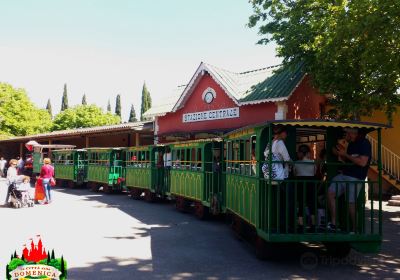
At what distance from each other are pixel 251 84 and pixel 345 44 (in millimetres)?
7803

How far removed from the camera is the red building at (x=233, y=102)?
16859mm

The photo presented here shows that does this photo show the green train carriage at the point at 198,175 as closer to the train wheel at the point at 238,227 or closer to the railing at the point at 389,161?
the train wheel at the point at 238,227

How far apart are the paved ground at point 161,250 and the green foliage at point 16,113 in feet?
125

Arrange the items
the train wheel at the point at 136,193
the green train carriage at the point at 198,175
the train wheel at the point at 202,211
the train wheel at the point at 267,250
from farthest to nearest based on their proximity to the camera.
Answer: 1. the train wheel at the point at 136,193
2. the train wheel at the point at 202,211
3. the green train carriage at the point at 198,175
4. the train wheel at the point at 267,250

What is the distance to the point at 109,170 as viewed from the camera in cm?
1906

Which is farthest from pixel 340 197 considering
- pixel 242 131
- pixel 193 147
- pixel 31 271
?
pixel 193 147

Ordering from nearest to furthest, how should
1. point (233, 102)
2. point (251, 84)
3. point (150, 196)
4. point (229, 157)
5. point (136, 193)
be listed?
point (229, 157) → point (150, 196) → point (136, 193) → point (233, 102) → point (251, 84)

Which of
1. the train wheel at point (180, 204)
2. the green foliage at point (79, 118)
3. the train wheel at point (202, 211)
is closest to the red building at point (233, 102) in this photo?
the train wheel at point (180, 204)

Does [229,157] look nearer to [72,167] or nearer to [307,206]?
[307,206]

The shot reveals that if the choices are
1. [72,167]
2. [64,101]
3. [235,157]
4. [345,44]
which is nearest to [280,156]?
[235,157]

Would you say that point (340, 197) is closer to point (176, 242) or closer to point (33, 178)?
point (176, 242)

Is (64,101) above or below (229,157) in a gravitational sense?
above

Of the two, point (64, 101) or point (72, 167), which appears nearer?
point (72, 167)

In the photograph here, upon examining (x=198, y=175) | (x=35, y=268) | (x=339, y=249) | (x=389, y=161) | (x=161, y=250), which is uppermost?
(x=389, y=161)
